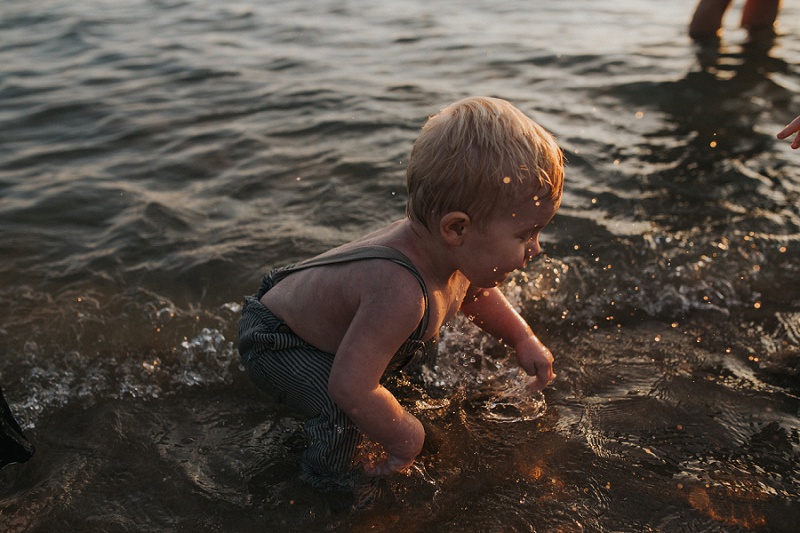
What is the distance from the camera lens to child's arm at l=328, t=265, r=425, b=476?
239 centimetres

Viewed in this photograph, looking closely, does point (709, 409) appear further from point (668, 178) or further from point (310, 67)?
point (310, 67)

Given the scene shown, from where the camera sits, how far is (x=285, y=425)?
119 inches

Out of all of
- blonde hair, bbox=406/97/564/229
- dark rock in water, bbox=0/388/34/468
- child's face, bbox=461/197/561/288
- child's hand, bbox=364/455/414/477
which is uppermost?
blonde hair, bbox=406/97/564/229

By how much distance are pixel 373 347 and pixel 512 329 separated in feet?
2.58

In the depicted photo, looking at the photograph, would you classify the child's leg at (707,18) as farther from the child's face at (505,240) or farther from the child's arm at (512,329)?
the child's face at (505,240)

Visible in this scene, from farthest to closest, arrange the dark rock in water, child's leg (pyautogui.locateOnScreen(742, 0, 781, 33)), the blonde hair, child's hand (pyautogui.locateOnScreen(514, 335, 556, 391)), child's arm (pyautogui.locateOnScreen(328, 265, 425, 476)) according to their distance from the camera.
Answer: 1. child's leg (pyautogui.locateOnScreen(742, 0, 781, 33))
2. child's hand (pyautogui.locateOnScreen(514, 335, 556, 391))
3. the dark rock in water
4. child's arm (pyautogui.locateOnScreen(328, 265, 425, 476))
5. the blonde hair

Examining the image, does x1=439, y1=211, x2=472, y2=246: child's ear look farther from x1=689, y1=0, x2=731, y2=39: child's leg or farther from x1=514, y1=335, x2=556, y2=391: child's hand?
x1=689, y1=0, x2=731, y2=39: child's leg

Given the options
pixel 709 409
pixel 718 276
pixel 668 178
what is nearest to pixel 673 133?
pixel 668 178

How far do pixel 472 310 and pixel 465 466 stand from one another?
613 millimetres

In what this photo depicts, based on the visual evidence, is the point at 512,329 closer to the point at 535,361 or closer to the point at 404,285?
the point at 535,361

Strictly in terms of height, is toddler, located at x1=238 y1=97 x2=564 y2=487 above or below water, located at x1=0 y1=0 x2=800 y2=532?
above

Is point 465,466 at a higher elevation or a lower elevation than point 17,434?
lower

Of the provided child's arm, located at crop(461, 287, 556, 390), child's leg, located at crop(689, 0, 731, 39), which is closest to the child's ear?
child's arm, located at crop(461, 287, 556, 390)

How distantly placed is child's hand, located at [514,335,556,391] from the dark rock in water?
1.78m
